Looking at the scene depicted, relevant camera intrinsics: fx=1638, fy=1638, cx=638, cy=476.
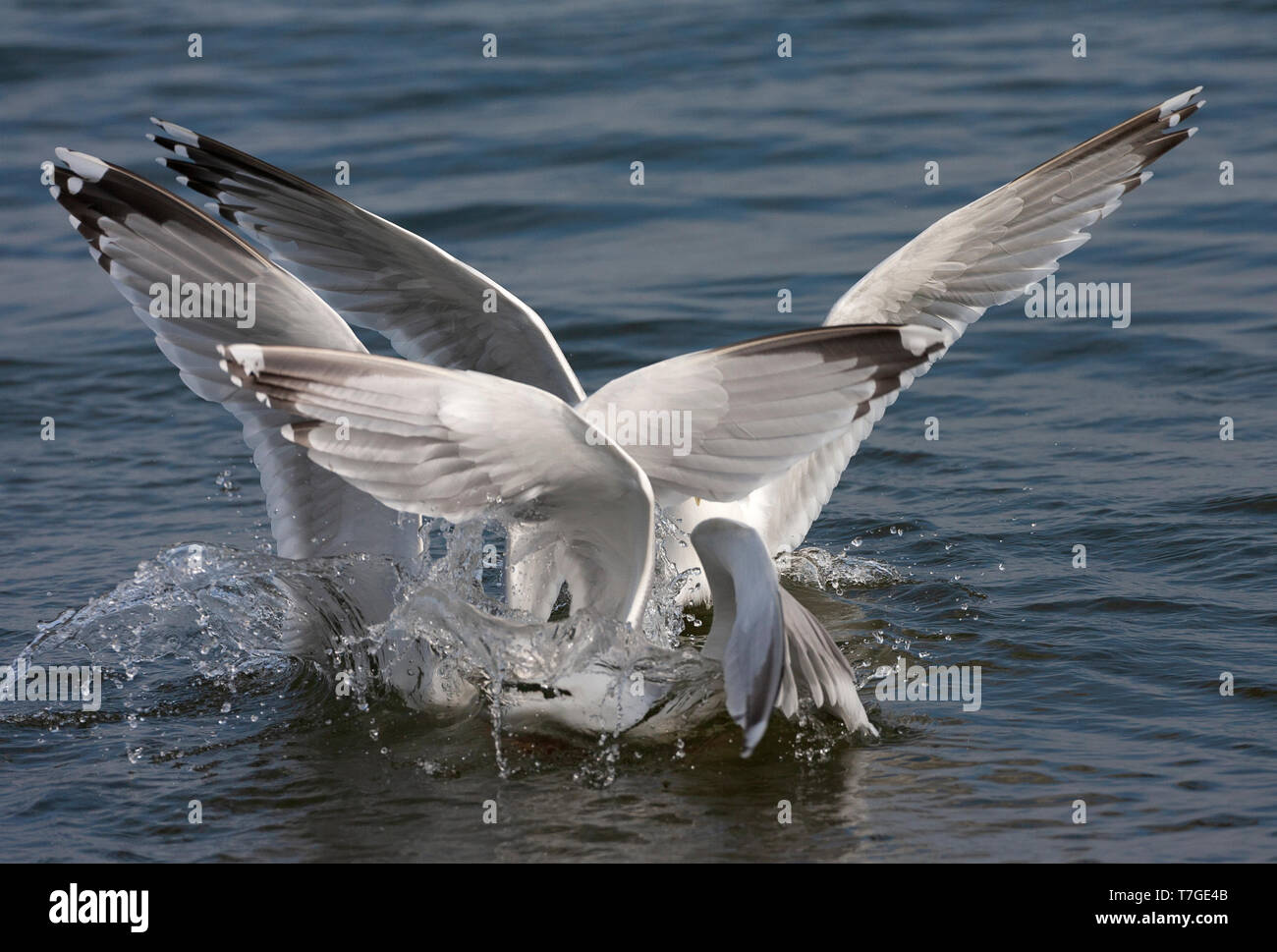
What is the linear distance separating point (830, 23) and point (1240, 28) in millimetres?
3353

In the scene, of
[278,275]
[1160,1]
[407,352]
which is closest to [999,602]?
[407,352]

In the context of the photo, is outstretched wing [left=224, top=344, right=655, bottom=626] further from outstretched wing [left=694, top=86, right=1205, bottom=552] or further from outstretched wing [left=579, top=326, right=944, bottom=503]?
outstretched wing [left=694, top=86, right=1205, bottom=552]

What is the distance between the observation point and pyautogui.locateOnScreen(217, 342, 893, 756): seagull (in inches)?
153

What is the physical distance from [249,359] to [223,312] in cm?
149

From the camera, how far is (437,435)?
4.00m

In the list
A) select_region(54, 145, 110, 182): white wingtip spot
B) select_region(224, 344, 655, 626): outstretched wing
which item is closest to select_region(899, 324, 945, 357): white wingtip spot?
select_region(224, 344, 655, 626): outstretched wing

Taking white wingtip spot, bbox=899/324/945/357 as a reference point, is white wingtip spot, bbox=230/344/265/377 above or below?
below

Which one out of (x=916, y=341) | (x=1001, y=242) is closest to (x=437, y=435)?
(x=916, y=341)

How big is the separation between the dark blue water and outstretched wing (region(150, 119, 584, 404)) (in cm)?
109

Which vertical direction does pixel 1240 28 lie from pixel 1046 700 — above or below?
above

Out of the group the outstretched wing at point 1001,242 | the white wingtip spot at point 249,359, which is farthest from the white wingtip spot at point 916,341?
the outstretched wing at point 1001,242

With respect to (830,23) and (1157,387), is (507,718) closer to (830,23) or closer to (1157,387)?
(1157,387)

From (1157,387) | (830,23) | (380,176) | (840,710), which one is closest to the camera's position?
(840,710)

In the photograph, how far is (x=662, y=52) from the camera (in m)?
13.6
